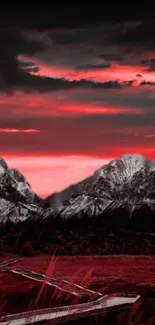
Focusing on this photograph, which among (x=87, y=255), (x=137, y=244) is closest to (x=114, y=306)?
(x=87, y=255)

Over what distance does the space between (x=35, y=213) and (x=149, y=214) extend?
6325 millimetres

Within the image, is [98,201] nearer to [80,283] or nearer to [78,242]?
[78,242]

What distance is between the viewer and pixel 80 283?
37.3 ft

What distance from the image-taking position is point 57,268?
87.3ft

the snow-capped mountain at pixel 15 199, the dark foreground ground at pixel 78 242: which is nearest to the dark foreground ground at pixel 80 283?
the dark foreground ground at pixel 78 242

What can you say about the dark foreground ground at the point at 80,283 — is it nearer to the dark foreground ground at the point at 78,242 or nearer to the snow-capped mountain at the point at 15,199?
the dark foreground ground at the point at 78,242

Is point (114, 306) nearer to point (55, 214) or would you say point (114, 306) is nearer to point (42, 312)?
point (42, 312)

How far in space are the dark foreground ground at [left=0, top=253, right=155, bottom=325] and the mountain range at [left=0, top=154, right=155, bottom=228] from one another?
5.05 metres

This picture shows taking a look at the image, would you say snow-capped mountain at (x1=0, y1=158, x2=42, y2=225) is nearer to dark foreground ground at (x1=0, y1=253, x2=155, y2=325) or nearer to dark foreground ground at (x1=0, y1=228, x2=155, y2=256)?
dark foreground ground at (x1=0, y1=228, x2=155, y2=256)

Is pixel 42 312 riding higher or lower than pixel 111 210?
lower

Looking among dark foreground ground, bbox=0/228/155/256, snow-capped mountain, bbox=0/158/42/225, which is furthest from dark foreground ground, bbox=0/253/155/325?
snow-capped mountain, bbox=0/158/42/225

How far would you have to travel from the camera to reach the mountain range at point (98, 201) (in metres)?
35.4

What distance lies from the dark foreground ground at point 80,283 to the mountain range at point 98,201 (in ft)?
16.6

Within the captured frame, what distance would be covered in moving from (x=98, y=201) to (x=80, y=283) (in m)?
28.5
